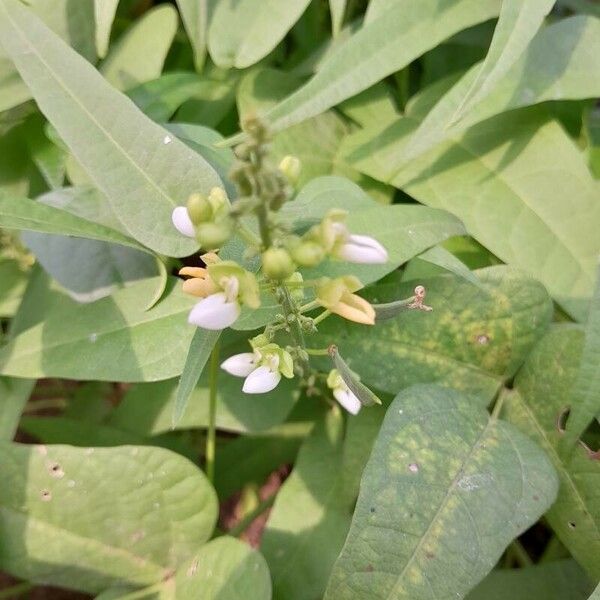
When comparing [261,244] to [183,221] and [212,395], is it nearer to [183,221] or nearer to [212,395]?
[183,221]

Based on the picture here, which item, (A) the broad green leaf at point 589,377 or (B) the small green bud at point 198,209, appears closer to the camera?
(B) the small green bud at point 198,209

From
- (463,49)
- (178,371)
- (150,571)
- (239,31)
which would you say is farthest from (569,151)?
(150,571)

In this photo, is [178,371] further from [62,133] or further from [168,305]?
[62,133]

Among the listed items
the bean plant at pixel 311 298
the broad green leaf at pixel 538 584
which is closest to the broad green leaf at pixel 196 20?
the bean plant at pixel 311 298

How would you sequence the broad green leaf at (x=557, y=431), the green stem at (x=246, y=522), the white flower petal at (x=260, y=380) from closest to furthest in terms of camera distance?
the white flower petal at (x=260, y=380) < the broad green leaf at (x=557, y=431) < the green stem at (x=246, y=522)

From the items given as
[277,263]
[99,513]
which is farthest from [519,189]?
[99,513]

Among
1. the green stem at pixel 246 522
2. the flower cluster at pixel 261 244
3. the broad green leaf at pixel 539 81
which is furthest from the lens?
the green stem at pixel 246 522

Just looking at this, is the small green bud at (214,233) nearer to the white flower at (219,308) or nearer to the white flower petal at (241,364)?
the white flower at (219,308)
